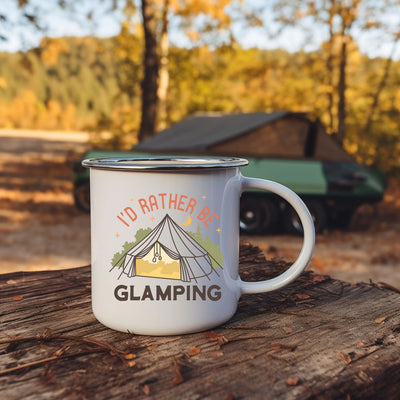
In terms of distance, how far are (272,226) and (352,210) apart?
1.31 m

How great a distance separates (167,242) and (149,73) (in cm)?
1088

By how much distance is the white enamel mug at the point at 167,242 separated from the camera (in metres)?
1.09

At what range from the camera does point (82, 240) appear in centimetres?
689

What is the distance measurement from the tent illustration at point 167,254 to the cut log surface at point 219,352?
168 millimetres

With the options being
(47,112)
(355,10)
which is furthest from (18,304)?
(47,112)

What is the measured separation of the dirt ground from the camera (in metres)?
5.59

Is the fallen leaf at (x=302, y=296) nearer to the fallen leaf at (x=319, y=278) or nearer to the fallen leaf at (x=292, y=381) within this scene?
the fallen leaf at (x=319, y=278)

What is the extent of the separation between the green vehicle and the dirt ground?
0.33m

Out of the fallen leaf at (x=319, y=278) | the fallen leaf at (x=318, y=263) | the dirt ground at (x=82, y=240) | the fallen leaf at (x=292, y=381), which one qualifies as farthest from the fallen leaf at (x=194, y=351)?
the fallen leaf at (x=318, y=263)

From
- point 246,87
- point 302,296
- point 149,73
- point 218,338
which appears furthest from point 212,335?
point 246,87

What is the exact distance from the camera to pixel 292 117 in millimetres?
7844

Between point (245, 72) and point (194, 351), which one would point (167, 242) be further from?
point (245, 72)

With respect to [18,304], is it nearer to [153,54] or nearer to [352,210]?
[352,210]

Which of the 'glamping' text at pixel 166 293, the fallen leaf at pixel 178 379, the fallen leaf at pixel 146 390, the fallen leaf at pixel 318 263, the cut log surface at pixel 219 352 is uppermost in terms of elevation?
the 'glamping' text at pixel 166 293
